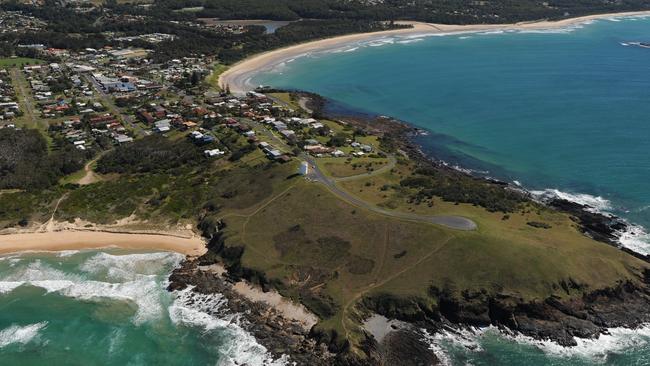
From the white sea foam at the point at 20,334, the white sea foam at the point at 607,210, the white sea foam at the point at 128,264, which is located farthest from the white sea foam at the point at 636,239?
the white sea foam at the point at 20,334

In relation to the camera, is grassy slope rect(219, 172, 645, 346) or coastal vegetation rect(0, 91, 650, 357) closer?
coastal vegetation rect(0, 91, 650, 357)

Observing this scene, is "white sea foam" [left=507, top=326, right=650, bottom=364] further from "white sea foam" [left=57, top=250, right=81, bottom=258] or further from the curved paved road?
"white sea foam" [left=57, top=250, right=81, bottom=258]

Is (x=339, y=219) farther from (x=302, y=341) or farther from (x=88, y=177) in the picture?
(x=88, y=177)

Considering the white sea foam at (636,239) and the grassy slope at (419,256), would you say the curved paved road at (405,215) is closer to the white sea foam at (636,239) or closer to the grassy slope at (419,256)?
the grassy slope at (419,256)

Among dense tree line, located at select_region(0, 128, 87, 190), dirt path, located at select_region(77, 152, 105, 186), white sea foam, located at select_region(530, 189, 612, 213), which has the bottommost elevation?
white sea foam, located at select_region(530, 189, 612, 213)

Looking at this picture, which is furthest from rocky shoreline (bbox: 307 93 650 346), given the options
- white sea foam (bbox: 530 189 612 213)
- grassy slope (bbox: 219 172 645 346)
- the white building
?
the white building

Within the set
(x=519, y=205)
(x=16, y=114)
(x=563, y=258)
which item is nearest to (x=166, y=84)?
(x=16, y=114)
